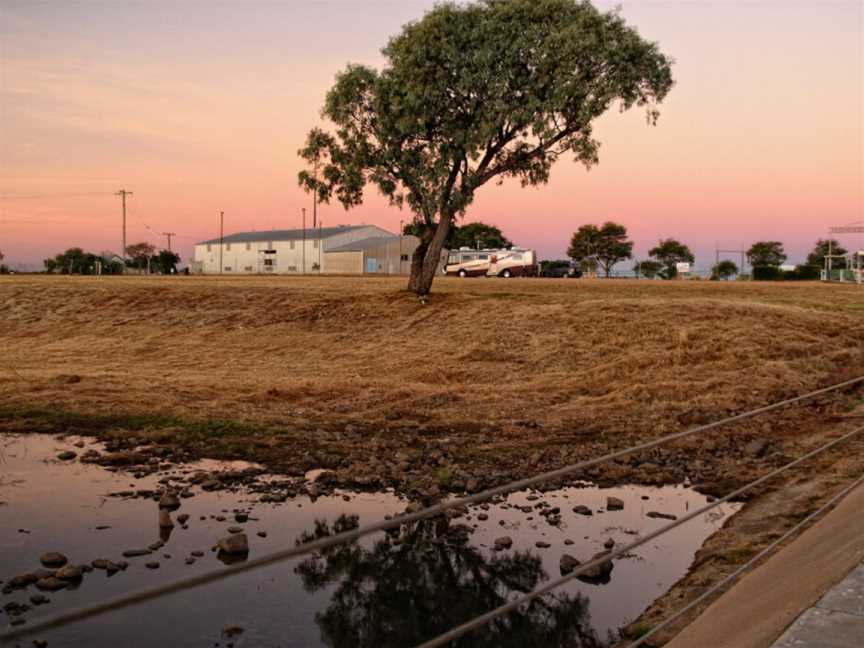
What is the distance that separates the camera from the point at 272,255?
120m

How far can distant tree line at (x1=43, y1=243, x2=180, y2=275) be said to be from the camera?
106688 mm

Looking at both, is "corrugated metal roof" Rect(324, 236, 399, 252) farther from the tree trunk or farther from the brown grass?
the tree trunk

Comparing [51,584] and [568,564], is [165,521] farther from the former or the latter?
[568,564]

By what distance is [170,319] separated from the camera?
36.5 meters

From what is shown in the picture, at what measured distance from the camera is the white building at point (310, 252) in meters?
103

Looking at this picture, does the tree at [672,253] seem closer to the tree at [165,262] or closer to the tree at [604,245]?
the tree at [604,245]

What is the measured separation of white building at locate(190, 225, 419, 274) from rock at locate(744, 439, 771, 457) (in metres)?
85.3

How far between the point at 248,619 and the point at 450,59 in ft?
91.0

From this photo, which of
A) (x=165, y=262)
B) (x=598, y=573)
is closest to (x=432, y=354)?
(x=598, y=573)

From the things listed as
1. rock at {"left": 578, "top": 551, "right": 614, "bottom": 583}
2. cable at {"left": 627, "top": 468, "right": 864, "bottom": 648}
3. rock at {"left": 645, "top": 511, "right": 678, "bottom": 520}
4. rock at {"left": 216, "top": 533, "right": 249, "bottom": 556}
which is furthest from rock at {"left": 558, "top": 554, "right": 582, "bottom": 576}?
rock at {"left": 216, "top": 533, "right": 249, "bottom": 556}

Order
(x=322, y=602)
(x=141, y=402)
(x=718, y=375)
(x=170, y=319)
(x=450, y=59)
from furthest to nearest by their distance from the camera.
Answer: (x=170, y=319) < (x=450, y=59) < (x=718, y=375) < (x=141, y=402) < (x=322, y=602)

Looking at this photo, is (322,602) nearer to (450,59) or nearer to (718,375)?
(718,375)

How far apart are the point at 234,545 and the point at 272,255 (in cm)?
11134

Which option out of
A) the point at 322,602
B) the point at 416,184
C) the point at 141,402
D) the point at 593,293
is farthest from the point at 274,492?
the point at 593,293
